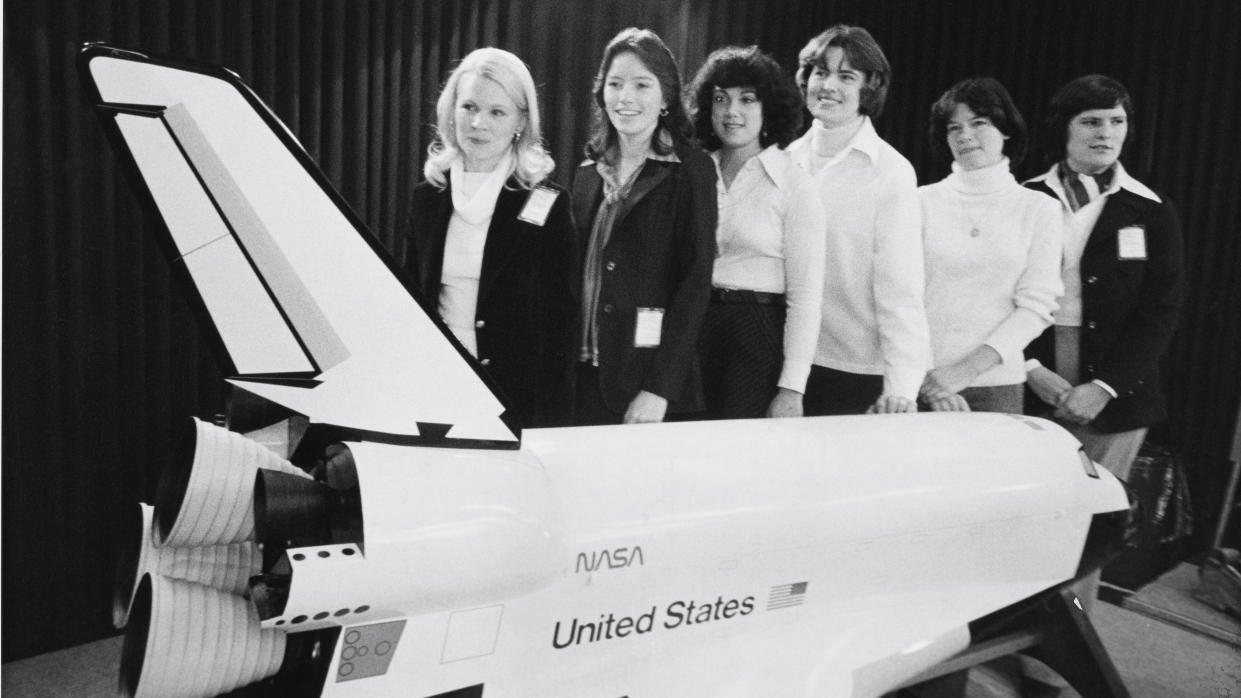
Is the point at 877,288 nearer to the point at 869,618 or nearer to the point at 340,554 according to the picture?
the point at 869,618

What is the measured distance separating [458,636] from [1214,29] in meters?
3.52

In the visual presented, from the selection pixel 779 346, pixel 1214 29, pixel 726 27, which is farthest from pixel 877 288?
pixel 1214 29

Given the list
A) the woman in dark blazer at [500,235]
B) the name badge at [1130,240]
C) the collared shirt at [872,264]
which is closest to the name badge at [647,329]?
the woman in dark blazer at [500,235]

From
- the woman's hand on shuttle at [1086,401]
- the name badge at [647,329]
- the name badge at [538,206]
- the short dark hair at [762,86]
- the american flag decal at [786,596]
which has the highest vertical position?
the short dark hair at [762,86]

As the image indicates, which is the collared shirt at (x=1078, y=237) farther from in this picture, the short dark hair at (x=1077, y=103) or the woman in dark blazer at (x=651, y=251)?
the woman in dark blazer at (x=651, y=251)

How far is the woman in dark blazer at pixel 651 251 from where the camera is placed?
177 centimetres

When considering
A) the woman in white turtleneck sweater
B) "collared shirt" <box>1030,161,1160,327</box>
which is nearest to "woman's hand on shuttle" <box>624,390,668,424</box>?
Result: the woman in white turtleneck sweater

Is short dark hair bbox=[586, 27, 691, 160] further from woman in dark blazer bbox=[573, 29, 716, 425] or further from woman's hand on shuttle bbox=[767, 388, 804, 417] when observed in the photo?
woman's hand on shuttle bbox=[767, 388, 804, 417]

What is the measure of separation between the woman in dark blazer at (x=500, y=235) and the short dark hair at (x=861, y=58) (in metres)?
0.67

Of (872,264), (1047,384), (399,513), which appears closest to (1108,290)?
(1047,384)

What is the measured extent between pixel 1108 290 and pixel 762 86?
117cm

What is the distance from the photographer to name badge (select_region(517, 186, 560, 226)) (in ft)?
6.05

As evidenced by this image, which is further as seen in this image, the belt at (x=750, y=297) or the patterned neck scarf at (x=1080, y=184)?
the patterned neck scarf at (x=1080, y=184)

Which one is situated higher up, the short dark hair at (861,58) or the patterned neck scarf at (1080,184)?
the short dark hair at (861,58)
